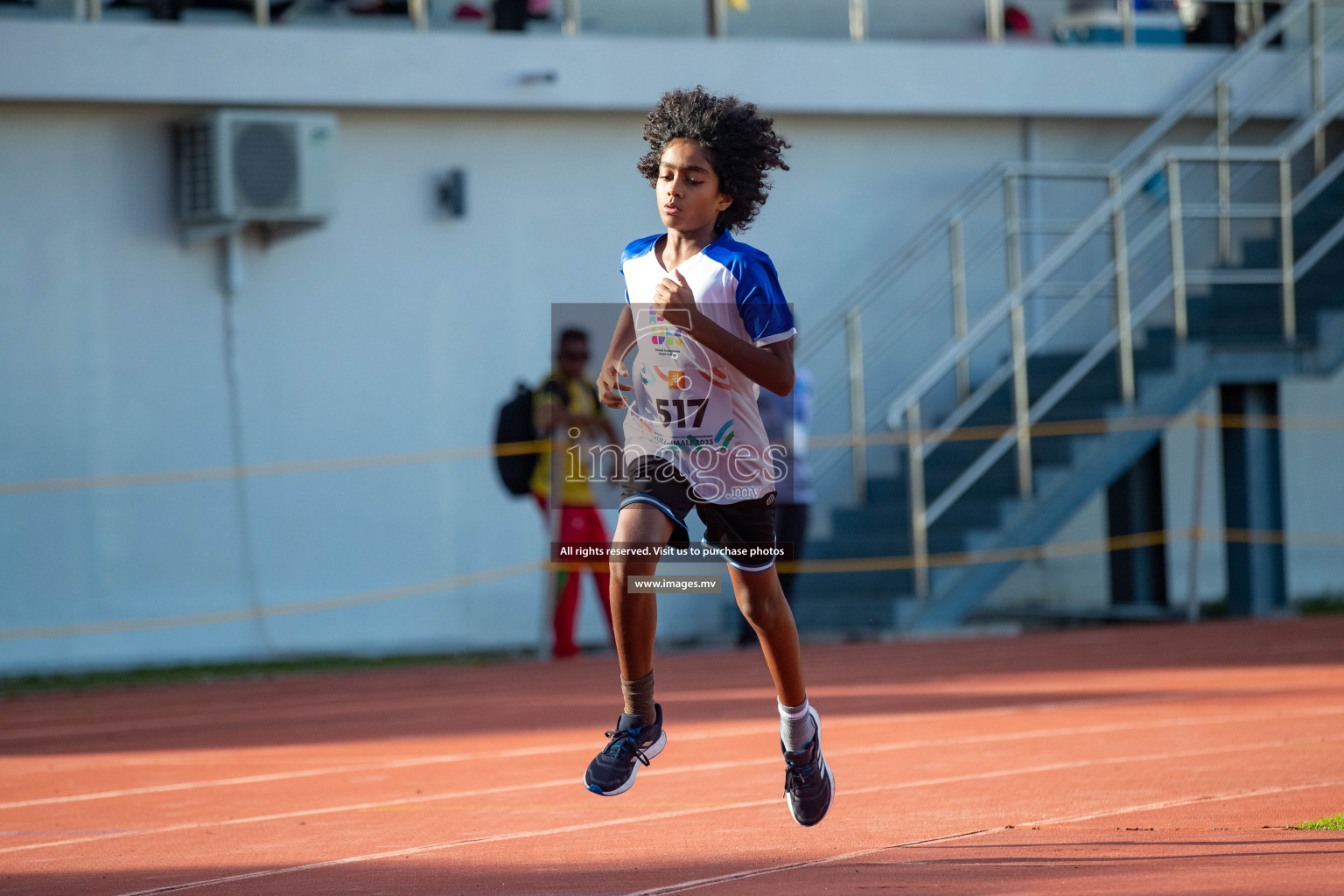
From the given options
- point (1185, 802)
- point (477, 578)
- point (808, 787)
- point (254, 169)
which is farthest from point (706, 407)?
point (477, 578)

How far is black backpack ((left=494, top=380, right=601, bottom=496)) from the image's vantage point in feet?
34.8

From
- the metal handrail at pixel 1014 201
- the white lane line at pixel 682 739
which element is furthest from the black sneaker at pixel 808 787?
the metal handrail at pixel 1014 201

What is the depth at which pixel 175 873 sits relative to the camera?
13.4 feet

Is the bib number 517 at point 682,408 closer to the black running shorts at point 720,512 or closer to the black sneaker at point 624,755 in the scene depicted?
the black running shorts at point 720,512

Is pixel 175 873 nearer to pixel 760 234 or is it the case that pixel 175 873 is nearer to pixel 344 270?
pixel 344 270

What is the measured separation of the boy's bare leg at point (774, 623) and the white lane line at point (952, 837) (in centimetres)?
41

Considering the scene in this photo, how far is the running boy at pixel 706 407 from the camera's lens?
13.4ft

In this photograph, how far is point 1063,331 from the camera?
13359 millimetres

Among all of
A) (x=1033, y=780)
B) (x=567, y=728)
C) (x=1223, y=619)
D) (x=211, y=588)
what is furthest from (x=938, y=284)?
(x=1033, y=780)

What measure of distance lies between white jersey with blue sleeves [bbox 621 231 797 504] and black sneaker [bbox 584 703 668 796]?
620 mm

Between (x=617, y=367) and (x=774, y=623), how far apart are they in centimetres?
72

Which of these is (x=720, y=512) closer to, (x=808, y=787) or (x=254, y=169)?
(x=808, y=787)

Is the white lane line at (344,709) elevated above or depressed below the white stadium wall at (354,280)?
below

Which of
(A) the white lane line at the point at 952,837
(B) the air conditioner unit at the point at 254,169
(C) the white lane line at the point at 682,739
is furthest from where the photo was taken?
(B) the air conditioner unit at the point at 254,169
